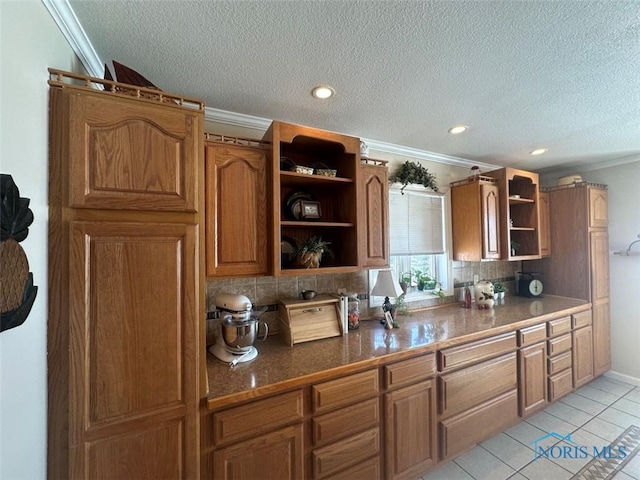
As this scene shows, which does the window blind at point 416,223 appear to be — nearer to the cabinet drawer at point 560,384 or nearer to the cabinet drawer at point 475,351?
the cabinet drawer at point 475,351

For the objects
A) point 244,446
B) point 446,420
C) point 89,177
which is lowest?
point 446,420

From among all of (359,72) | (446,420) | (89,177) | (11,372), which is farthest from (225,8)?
(446,420)

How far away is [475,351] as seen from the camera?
195 centimetres

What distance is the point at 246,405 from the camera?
123cm

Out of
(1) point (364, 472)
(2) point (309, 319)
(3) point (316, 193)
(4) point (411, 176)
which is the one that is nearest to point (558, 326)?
(4) point (411, 176)

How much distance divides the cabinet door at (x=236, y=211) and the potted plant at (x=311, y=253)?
289 mm

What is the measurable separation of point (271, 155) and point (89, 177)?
0.91 metres

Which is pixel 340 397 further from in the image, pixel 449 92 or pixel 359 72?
pixel 449 92

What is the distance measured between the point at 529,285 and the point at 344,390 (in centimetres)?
295

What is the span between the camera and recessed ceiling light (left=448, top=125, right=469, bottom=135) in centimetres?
209

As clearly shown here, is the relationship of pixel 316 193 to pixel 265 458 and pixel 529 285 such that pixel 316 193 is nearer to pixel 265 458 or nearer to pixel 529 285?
pixel 265 458

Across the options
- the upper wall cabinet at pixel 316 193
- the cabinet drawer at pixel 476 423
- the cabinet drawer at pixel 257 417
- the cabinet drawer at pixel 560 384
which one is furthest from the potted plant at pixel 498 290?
the cabinet drawer at pixel 257 417

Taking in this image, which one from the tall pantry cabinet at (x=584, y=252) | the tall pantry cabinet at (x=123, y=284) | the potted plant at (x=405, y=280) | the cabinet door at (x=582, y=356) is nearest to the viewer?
the tall pantry cabinet at (x=123, y=284)

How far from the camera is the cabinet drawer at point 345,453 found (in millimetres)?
1382
